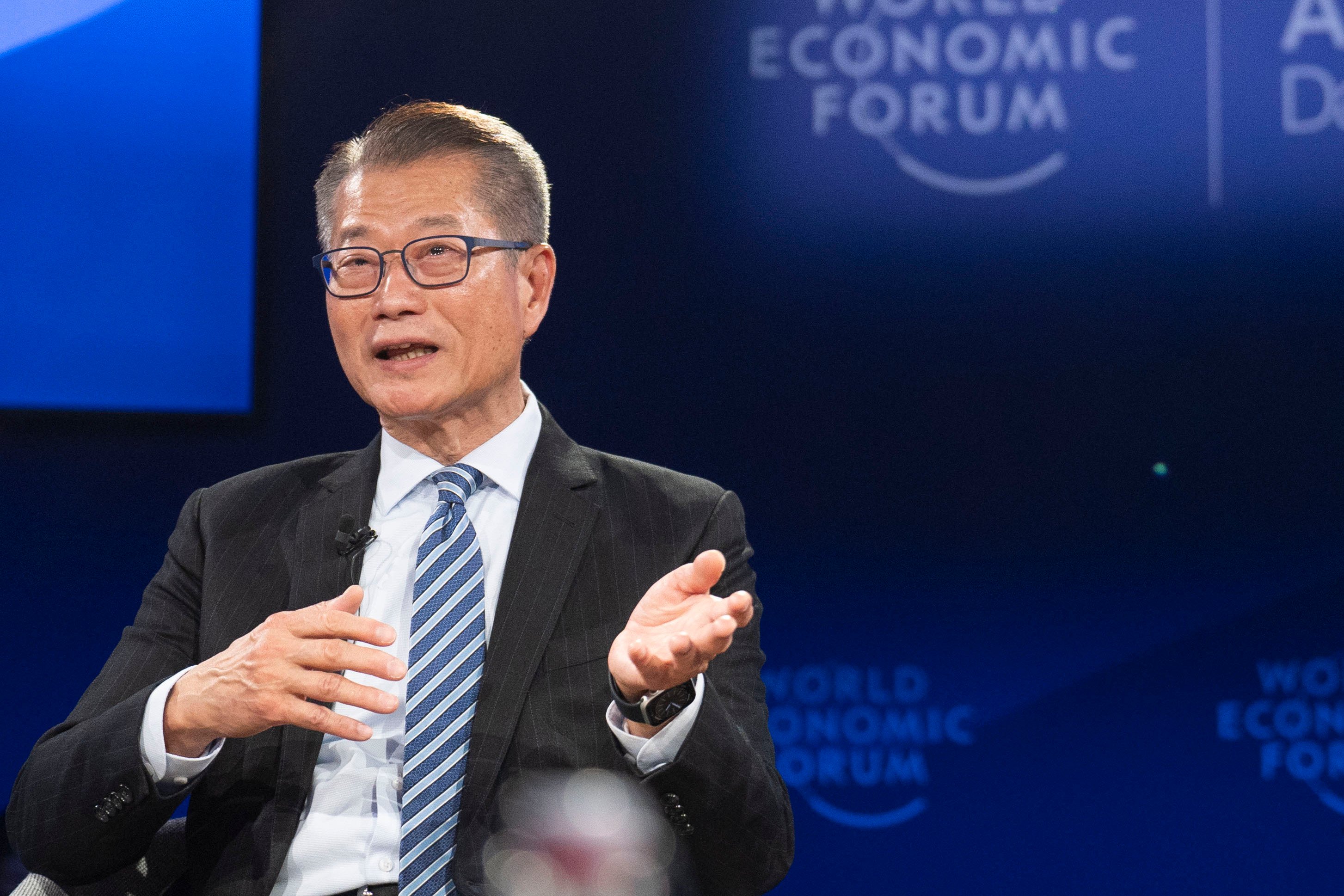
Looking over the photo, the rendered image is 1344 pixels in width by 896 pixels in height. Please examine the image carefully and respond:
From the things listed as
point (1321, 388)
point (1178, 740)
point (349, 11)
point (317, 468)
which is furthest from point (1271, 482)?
point (349, 11)

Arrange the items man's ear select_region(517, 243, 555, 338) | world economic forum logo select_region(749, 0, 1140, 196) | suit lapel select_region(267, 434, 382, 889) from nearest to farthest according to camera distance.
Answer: suit lapel select_region(267, 434, 382, 889)
man's ear select_region(517, 243, 555, 338)
world economic forum logo select_region(749, 0, 1140, 196)

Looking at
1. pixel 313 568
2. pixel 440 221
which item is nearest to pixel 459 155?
pixel 440 221

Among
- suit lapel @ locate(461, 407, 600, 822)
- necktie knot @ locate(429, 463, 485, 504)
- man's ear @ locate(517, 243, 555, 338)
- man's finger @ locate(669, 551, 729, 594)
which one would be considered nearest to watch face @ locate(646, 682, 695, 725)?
man's finger @ locate(669, 551, 729, 594)

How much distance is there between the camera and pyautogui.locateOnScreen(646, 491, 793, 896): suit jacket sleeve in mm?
1548

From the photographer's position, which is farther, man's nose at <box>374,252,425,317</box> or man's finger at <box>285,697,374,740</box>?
man's nose at <box>374,252,425,317</box>

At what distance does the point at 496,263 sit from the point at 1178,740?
192 centimetres

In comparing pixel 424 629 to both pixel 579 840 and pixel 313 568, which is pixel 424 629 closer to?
pixel 313 568

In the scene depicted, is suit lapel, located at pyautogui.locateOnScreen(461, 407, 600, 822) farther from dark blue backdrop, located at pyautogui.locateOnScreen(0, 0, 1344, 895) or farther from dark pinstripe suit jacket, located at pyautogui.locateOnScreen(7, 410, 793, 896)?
dark blue backdrop, located at pyautogui.locateOnScreen(0, 0, 1344, 895)

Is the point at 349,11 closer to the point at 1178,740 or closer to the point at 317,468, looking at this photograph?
the point at 317,468

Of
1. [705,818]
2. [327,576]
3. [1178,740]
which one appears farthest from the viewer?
[1178,740]

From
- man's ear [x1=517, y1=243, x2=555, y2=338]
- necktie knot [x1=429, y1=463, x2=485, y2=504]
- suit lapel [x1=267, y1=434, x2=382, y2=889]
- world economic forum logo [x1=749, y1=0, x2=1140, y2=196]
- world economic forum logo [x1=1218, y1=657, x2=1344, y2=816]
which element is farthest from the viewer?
world economic forum logo [x1=749, y1=0, x2=1140, y2=196]

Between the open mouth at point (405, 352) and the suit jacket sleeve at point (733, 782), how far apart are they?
50cm

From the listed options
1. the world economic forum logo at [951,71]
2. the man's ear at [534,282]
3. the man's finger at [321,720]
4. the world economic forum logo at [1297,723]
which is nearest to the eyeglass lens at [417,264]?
the man's ear at [534,282]

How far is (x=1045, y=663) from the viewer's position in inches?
113
